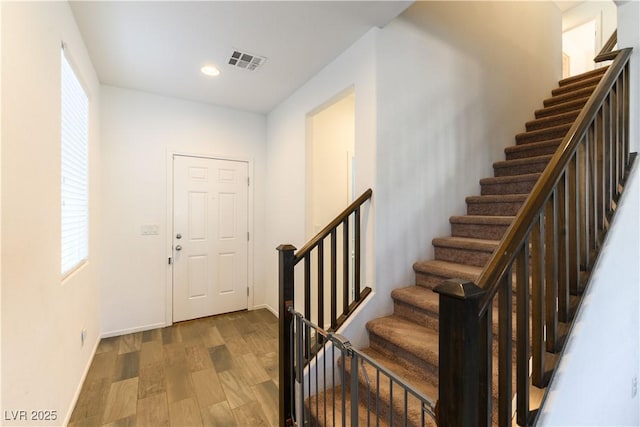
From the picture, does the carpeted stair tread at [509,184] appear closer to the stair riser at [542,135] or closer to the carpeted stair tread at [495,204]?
the carpeted stair tread at [495,204]

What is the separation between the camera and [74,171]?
222cm

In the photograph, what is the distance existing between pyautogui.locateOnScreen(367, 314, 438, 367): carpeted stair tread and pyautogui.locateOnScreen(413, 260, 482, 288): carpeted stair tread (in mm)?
381

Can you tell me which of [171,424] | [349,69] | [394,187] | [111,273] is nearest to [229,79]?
[349,69]

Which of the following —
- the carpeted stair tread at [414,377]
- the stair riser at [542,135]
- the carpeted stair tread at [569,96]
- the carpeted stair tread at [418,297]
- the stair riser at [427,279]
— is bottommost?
the carpeted stair tread at [414,377]

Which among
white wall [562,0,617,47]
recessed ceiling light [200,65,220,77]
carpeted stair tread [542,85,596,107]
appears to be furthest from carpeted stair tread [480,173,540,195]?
white wall [562,0,617,47]

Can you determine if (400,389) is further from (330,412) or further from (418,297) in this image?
(418,297)

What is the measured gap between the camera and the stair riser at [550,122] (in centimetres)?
303

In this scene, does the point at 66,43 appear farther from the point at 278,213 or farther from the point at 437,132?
the point at 437,132

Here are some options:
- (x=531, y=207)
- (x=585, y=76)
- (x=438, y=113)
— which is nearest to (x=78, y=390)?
(x=531, y=207)

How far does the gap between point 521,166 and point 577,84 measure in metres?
1.69

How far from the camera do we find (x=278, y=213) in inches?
145

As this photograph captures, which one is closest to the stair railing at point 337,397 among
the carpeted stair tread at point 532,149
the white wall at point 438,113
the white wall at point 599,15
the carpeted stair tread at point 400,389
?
the carpeted stair tread at point 400,389

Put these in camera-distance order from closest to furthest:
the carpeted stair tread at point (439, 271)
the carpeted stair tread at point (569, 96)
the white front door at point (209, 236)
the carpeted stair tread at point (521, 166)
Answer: the carpeted stair tread at point (439, 271) → the carpeted stair tread at point (521, 166) → the carpeted stair tread at point (569, 96) → the white front door at point (209, 236)

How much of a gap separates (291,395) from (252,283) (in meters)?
2.22
